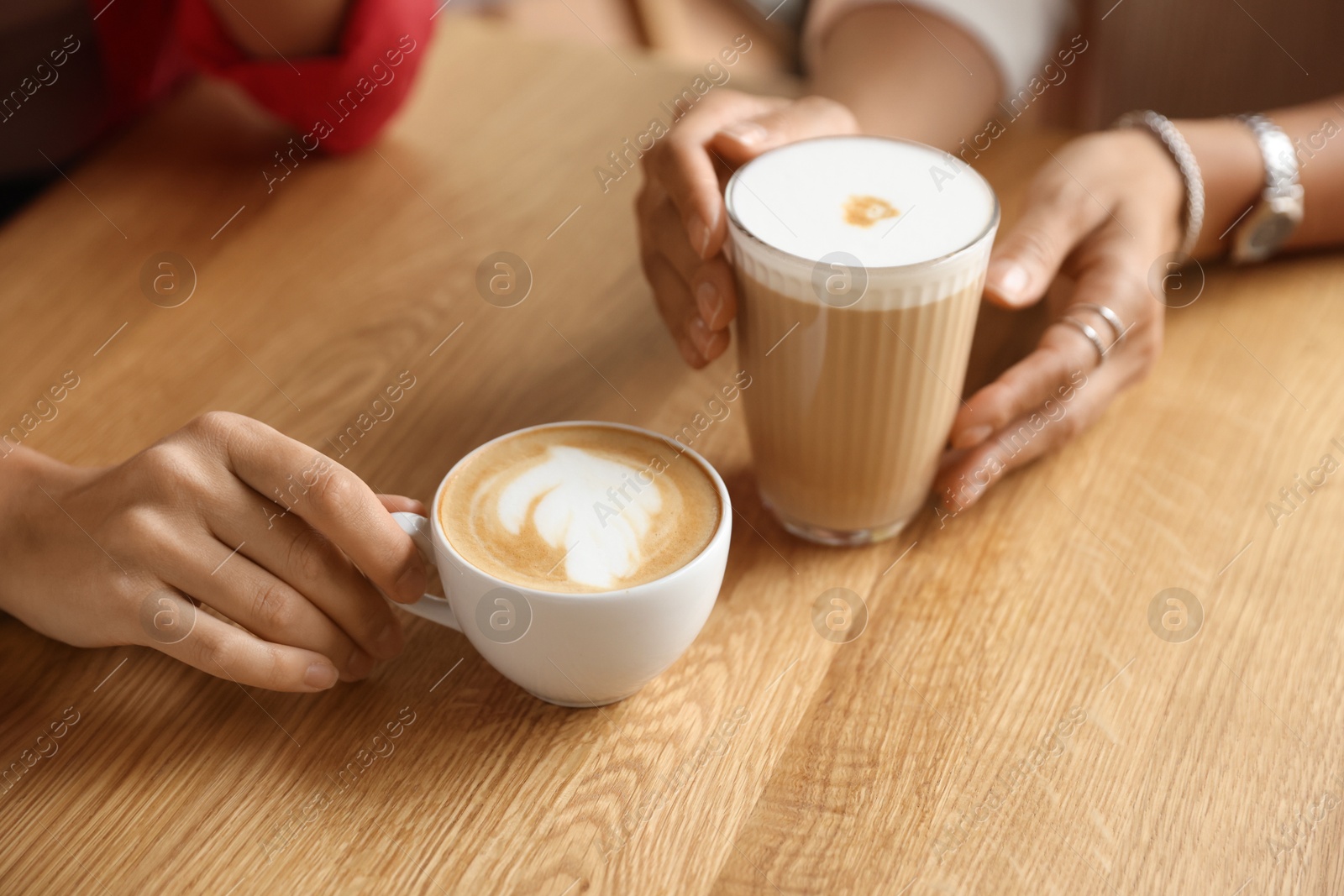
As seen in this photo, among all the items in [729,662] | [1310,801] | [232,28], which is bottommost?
[1310,801]

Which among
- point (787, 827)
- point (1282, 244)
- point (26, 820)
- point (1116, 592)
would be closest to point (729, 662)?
point (787, 827)

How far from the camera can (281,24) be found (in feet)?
3.59

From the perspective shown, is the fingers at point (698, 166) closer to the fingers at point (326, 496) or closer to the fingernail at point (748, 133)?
the fingernail at point (748, 133)

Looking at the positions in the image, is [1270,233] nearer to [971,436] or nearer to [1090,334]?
[1090,334]

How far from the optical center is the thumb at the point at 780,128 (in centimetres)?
76

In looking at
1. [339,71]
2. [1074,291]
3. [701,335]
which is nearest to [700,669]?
[701,335]

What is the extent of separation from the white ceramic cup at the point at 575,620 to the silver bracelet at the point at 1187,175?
0.56 m

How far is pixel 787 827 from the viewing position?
545 millimetres

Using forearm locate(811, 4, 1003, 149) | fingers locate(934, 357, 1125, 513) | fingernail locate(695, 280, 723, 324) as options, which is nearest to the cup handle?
fingernail locate(695, 280, 723, 324)

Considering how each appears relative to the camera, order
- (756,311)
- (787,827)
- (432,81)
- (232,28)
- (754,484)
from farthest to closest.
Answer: (432,81), (232,28), (754,484), (756,311), (787,827)

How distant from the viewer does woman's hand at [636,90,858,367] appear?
2.29ft

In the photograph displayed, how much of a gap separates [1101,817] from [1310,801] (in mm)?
112

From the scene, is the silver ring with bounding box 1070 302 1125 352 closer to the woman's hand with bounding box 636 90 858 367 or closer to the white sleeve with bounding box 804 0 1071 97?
the woman's hand with bounding box 636 90 858 367

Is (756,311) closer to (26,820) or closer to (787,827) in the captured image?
(787,827)
